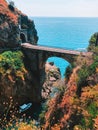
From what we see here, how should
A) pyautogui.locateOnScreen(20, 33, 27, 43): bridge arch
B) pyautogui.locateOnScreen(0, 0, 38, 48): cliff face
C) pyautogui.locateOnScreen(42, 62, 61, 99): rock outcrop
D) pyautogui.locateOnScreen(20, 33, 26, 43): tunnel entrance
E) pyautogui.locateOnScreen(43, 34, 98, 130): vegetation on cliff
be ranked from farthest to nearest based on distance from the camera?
pyautogui.locateOnScreen(20, 33, 26, 43): tunnel entrance < pyautogui.locateOnScreen(20, 33, 27, 43): bridge arch < pyautogui.locateOnScreen(42, 62, 61, 99): rock outcrop < pyautogui.locateOnScreen(0, 0, 38, 48): cliff face < pyautogui.locateOnScreen(43, 34, 98, 130): vegetation on cliff

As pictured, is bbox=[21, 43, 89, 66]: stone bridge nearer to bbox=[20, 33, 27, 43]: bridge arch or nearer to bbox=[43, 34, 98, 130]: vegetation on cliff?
bbox=[20, 33, 27, 43]: bridge arch

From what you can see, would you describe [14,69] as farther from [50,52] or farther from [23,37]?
[23,37]

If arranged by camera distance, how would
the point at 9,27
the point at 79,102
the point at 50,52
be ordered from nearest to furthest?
the point at 79,102 < the point at 50,52 < the point at 9,27

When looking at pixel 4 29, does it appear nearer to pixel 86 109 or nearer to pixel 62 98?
pixel 62 98

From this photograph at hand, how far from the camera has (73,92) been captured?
157 feet

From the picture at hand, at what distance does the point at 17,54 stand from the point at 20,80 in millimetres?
7136

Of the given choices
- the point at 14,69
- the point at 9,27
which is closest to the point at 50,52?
the point at 14,69

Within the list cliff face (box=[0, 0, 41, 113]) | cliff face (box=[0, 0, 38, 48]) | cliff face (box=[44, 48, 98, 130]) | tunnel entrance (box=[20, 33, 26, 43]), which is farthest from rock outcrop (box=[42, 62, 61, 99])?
cliff face (box=[44, 48, 98, 130])

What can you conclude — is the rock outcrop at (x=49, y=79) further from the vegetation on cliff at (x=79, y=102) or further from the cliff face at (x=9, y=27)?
the vegetation on cliff at (x=79, y=102)

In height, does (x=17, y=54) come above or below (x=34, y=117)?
above

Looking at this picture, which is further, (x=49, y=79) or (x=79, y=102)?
(x=49, y=79)

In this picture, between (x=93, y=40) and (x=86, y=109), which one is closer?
(x=86, y=109)

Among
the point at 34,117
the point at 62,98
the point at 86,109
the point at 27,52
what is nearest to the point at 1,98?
the point at 34,117

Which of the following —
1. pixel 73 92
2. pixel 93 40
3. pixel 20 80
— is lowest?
pixel 20 80
